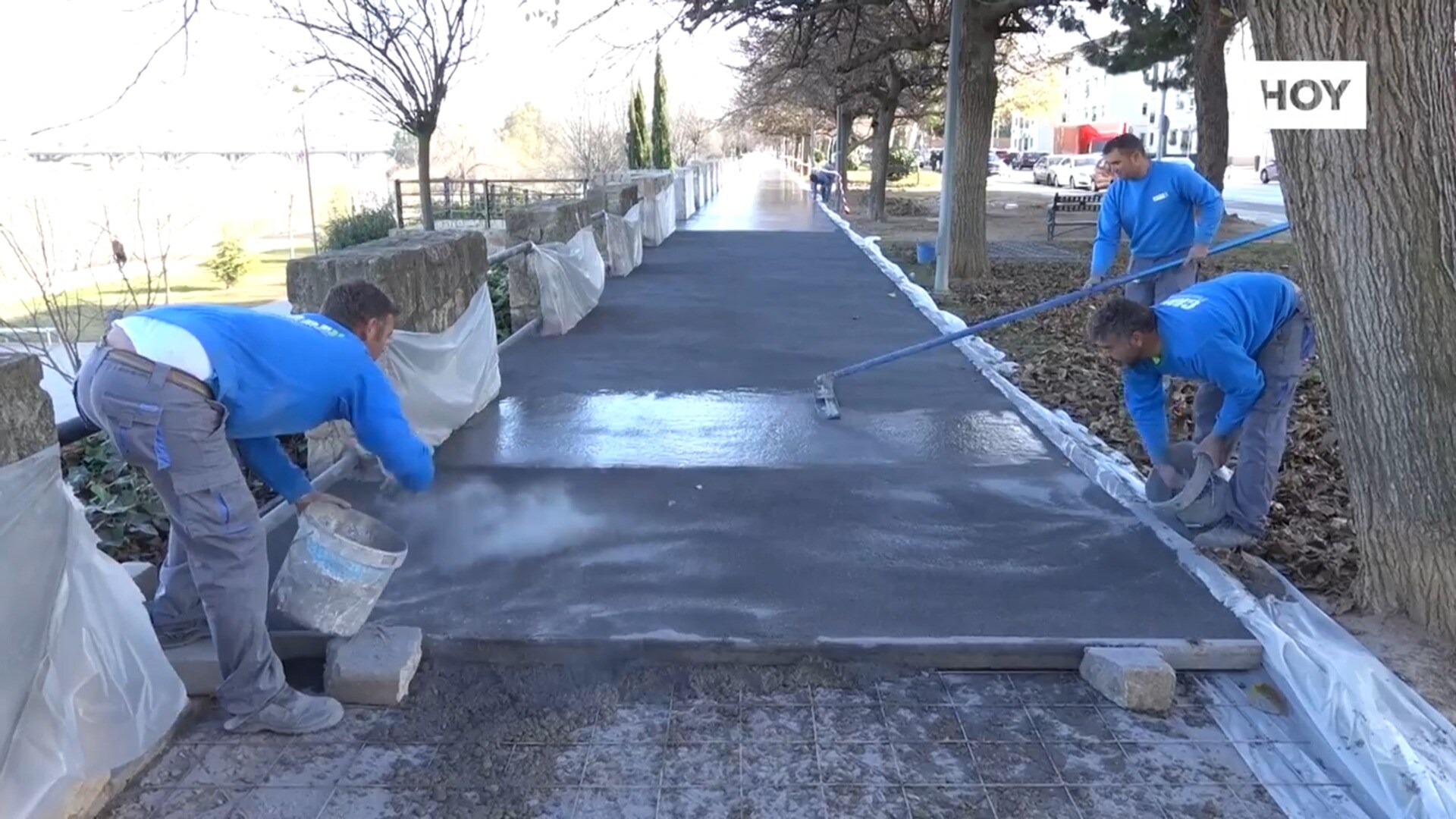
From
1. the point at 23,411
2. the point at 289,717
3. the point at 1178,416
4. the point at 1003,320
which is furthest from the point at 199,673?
the point at 1178,416

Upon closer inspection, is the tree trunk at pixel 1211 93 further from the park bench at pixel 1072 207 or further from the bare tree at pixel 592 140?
the bare tree at pixel 592 140

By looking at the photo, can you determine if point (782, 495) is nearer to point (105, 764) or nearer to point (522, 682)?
point (522, 682)

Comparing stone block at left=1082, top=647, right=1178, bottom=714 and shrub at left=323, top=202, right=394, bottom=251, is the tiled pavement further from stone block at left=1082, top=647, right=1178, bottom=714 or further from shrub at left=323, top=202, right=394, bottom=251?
shrub at left=323, top=202, right=394, bottom=251

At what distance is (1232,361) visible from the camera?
13.4ft

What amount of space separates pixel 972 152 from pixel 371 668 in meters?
12.4

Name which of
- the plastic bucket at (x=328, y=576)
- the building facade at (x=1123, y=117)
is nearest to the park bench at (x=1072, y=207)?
the plastic bucket at (x=328, y=576)

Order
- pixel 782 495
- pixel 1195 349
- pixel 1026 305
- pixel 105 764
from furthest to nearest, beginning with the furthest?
pixel 1026 305 < pixel 782 495 < pixel 1195 349 < pixel 105 764

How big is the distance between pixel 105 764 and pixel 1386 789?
10.9ft

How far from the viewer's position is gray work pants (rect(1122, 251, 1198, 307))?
→ 6.43 metres

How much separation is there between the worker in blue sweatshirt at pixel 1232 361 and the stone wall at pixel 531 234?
6.42 m

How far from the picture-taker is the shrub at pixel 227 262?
25.3 metres

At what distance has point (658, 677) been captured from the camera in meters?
3.54

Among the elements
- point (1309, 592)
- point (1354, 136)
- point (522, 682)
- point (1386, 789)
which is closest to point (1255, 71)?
point (1354, 136)

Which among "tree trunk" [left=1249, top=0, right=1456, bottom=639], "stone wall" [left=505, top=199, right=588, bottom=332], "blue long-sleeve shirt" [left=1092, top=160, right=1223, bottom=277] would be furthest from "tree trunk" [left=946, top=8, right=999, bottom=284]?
"tree trunk" [left=1249, top=0, right=1456, bottom=639]
